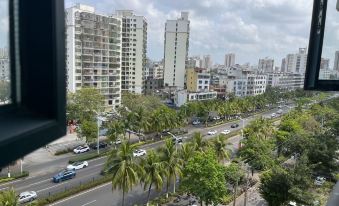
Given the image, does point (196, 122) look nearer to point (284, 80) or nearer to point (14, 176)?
point (14, 176)

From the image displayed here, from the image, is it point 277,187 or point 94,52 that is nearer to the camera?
point 277,187

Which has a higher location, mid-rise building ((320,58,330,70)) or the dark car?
mid-rise building ((320,58,330,70))

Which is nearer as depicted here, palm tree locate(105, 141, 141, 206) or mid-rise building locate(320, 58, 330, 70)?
mid-rise building locate(320, 58, 330, 70)

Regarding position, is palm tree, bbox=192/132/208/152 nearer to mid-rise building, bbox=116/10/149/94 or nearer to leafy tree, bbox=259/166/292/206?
leafy tree, bbox=259/166/292/206

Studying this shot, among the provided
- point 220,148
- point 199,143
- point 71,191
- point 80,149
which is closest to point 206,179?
point 199,143

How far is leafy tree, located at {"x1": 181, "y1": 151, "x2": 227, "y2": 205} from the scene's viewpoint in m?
10.3

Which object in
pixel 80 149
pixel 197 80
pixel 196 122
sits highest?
pixel 197 80

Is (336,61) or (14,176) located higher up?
(336,61)

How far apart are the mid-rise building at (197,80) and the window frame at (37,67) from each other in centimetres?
3830

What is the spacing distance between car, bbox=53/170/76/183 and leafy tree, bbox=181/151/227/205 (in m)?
5.74

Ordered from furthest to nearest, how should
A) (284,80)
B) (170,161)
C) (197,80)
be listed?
(284,80) < (197,80) < (170,161)

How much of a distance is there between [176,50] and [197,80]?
560cm

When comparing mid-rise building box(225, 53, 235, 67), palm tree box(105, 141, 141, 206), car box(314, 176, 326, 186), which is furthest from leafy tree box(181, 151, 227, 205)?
mid-rise building box(225, 53, 235, 67)

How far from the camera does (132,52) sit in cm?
3497
